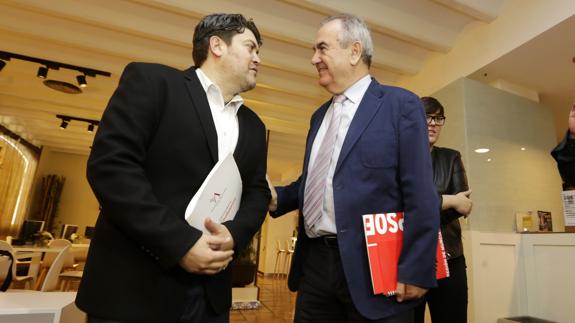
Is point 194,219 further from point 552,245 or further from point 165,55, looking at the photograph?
point 165,55

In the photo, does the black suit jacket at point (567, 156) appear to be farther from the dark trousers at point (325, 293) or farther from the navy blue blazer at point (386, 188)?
the dark trousers at point (325, 293)

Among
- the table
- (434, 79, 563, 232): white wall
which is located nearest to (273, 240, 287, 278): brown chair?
(434, 79, 563, 232): white wall

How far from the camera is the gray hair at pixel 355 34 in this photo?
1.37m

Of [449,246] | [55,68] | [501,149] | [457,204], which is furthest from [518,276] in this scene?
[55,68]

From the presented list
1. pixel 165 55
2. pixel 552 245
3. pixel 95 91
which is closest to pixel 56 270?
pixel 165 55

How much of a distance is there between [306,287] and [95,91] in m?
5.61

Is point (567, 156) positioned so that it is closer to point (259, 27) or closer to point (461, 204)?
point (461, 204)

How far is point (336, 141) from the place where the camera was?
126cm

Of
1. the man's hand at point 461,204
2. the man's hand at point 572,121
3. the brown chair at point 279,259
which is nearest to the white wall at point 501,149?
the man's hand at point 572,121

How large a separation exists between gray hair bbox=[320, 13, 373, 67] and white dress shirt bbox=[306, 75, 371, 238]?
0.33ft

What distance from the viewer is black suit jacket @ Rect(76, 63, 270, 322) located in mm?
843

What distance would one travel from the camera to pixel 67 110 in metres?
6.83

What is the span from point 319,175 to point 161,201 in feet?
1.86

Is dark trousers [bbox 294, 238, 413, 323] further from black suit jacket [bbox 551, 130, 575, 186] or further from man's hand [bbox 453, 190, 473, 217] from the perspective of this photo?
black suit jacket [bbox 551, 130, 575, 186]
